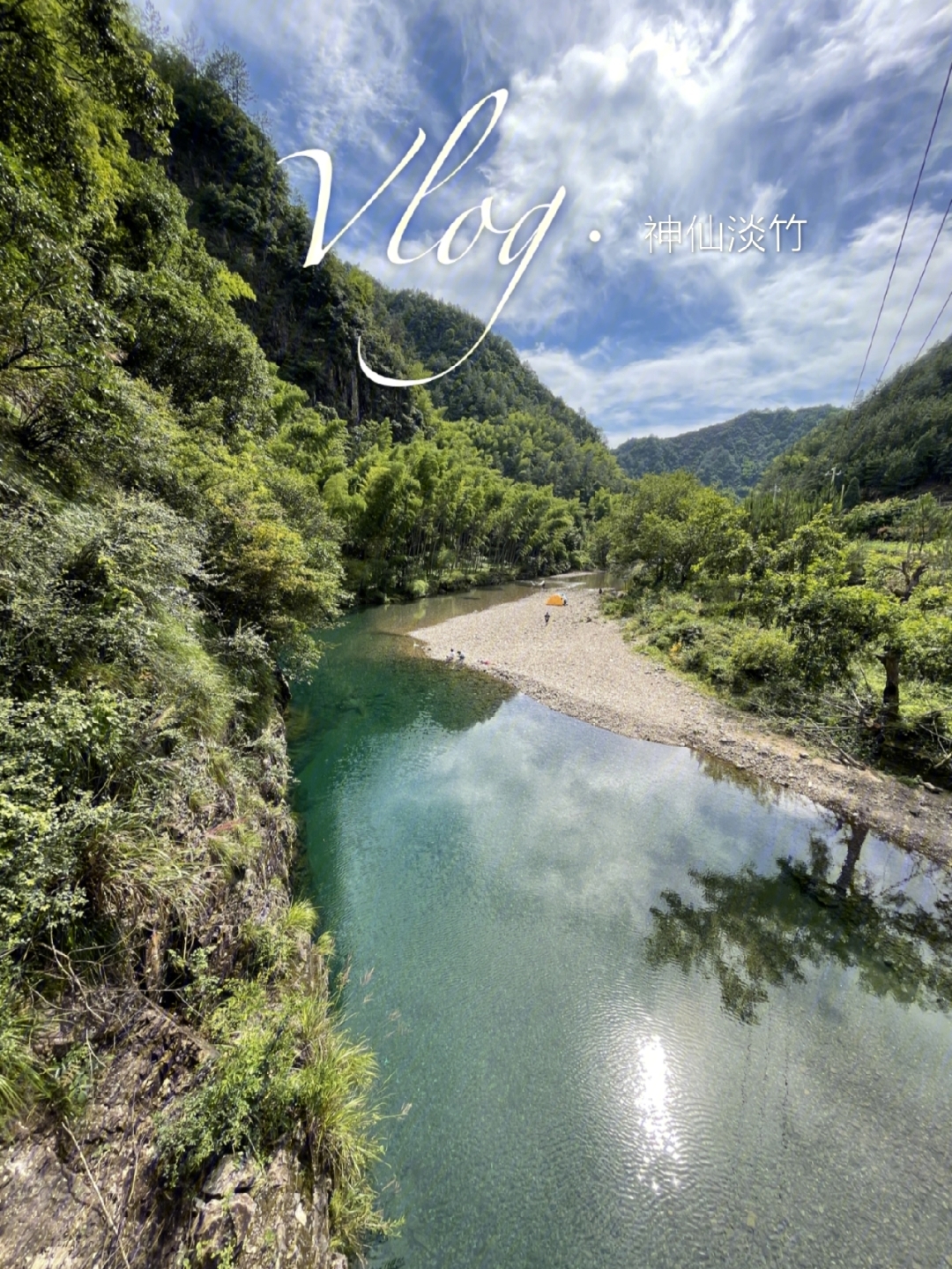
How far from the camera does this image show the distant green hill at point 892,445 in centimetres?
6194

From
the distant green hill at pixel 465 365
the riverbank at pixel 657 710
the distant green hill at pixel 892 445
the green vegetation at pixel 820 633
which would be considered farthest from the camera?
the distant green hill at pixel 465 365

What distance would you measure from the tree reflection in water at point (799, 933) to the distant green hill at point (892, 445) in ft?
246

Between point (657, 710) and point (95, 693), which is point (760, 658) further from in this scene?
point (95, 693)

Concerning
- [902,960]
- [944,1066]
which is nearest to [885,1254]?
[944,1066]

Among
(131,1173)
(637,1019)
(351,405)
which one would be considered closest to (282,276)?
(351,405)

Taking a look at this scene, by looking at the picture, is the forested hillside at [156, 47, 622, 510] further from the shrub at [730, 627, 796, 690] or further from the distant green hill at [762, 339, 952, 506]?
the distant green hill at [762, 339, 952, 506]

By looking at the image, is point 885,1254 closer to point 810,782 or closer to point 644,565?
point 810,782

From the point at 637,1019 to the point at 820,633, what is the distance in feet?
33.0

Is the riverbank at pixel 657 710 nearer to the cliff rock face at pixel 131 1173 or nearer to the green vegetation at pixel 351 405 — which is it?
the green vegetation at pixel 351 405

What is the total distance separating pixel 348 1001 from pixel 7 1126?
4.65 metres

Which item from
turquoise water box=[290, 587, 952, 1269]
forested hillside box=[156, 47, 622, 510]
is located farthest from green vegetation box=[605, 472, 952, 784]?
forested hillside box=[156, 47, 622, 510]

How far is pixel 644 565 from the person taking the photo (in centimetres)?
3934

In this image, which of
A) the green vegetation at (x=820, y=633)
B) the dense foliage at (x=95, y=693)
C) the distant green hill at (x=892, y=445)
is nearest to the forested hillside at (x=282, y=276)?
the green vegetation at (x=820, y=633)

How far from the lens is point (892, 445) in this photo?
225ft
